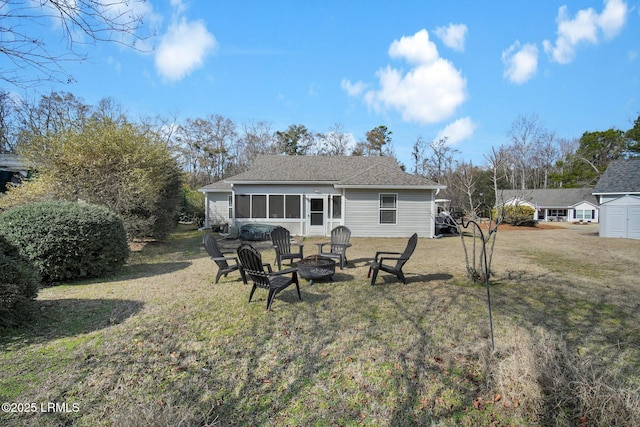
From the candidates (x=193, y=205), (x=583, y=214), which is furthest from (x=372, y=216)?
(x=583, y=214)

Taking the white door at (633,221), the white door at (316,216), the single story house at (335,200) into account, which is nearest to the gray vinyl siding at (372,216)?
the single story house at (335,200)

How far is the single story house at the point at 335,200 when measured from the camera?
15930 mm

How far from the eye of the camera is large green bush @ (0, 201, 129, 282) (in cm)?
645

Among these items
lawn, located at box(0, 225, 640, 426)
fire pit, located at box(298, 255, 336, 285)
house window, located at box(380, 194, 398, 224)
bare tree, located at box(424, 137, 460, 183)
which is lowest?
lawn, located at box(0, 225, 640, 426)

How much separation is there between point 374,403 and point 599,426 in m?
1.66

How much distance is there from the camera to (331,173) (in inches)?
702

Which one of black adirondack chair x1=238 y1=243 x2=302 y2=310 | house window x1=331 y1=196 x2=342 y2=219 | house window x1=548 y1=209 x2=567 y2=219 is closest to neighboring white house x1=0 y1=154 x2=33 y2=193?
house window x1=331 y1=196 x2=342 y2=219

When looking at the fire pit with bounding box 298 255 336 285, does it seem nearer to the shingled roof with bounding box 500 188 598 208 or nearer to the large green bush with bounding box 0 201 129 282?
the large green bush with bounding box 0 201 129 282

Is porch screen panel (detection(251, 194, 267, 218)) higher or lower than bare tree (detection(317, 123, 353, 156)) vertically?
lower

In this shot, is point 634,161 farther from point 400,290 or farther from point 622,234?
point 400,290

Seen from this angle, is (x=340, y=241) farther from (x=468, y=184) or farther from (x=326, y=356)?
(x=326, y=356)

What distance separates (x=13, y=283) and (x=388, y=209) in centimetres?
1395

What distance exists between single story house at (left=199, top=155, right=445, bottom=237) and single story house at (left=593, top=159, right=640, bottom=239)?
10113 mm

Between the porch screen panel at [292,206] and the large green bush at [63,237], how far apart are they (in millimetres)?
9687
